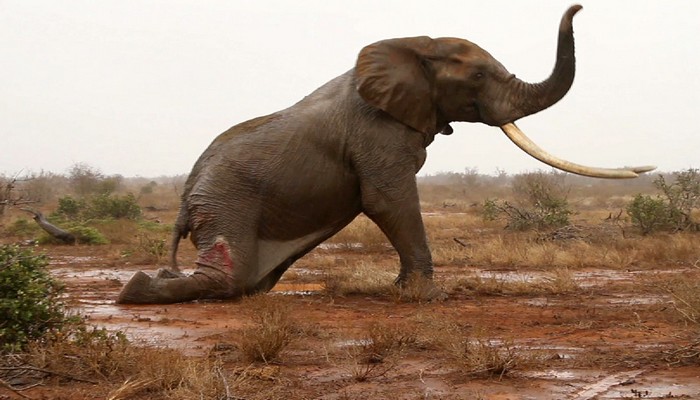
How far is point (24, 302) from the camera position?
5.40 meters

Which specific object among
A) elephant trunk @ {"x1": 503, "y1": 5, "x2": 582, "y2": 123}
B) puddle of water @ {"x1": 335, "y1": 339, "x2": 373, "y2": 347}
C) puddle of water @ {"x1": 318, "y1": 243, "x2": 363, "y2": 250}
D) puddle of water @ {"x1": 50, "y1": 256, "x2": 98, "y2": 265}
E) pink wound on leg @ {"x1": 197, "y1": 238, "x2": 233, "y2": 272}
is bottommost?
puddle of water @ {"x1": 335, "y1": 339, "x2": 373, "y2": 347}

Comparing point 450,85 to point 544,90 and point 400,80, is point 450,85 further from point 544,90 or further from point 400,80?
point 544,90

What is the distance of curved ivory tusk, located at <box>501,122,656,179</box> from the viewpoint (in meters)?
7.90

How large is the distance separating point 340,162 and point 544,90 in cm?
239

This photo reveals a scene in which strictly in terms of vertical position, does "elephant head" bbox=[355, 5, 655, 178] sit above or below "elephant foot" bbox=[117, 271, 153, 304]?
above

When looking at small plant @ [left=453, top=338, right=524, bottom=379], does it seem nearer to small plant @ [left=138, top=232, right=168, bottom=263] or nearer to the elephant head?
the elephant head

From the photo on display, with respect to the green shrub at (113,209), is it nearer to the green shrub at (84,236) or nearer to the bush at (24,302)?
the green shrub at (84,236)

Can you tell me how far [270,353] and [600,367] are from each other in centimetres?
215

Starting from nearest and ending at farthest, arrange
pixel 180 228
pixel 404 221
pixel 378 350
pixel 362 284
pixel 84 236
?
pixel 378 350 → pixel 404 221 → pixel 180 228 → pixel 362 284 → pixel 84 236

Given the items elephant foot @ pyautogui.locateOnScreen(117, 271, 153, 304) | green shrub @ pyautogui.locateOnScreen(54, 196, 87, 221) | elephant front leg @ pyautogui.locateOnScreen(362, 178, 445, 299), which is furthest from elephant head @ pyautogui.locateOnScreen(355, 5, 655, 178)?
green shrub @ pyautogui.locateOnScreen(54, 196, 87, 221)

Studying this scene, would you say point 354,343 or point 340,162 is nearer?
point 354,343

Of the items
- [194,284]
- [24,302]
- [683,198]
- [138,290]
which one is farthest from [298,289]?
[683,198]

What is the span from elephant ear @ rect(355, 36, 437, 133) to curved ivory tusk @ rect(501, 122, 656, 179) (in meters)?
0.91

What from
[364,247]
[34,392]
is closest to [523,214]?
[364,247]
